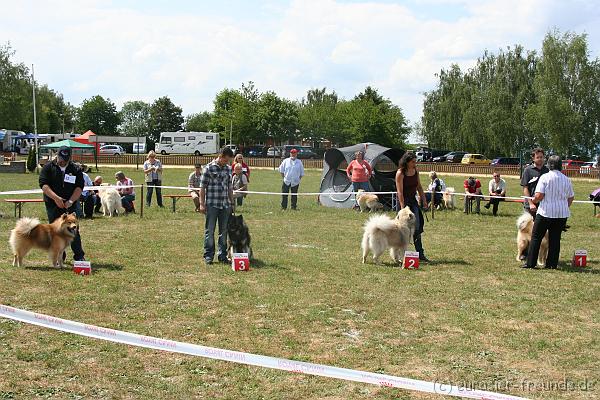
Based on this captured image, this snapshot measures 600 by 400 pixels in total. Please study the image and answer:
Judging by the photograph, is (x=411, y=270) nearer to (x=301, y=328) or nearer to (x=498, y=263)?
(x=498, y=263)

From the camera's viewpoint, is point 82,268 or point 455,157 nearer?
point 82,268

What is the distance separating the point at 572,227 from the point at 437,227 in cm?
334

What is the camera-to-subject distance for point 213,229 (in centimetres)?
885

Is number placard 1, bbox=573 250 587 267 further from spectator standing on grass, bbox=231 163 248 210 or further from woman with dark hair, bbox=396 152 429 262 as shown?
spectator standing on grass, bbox=231 163 248 210

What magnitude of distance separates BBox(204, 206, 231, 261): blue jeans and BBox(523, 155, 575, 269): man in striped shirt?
14.6 ft

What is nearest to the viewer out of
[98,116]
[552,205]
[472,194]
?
[552,205]

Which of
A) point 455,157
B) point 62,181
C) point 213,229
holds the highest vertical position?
point 455,157

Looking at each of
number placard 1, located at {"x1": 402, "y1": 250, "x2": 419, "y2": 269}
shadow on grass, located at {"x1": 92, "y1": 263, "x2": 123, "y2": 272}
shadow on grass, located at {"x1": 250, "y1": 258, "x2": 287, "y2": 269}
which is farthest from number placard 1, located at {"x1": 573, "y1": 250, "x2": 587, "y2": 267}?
shadow on grass, located at {"x1": 92, "y1": 263, "x2": 123, "y2": 272}

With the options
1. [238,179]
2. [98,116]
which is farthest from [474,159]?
[98,116]

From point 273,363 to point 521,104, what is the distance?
159 ft

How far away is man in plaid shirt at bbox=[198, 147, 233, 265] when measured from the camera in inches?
342

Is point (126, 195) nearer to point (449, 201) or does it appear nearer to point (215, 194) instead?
point (215, 194)

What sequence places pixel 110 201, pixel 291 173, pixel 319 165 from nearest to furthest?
pixel 110 201 → pixel 291 173 → pixel 319 165

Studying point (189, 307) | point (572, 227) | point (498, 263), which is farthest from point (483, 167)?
point (189, 307)
